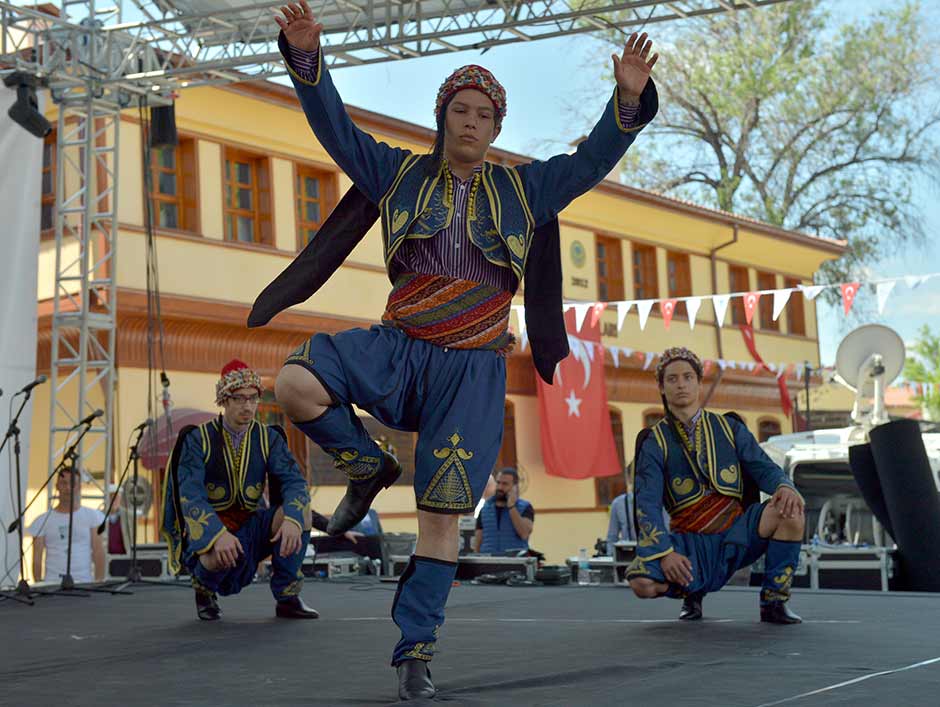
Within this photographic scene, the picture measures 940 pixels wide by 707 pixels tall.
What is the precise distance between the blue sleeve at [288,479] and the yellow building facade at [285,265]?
6532mm

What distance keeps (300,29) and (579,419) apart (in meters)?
18.2

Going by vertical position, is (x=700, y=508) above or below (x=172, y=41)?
below

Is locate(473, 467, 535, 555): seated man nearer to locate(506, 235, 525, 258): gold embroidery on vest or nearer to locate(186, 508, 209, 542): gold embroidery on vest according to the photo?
locate(186, 508, 209, 542): gold embroidery on vest

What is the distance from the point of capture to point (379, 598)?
7.82 meters

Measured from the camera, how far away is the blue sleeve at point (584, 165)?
4059mm

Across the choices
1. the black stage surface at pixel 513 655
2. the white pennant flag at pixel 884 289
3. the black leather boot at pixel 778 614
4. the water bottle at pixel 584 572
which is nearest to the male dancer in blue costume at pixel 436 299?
the black stage surface at pixel 513 655

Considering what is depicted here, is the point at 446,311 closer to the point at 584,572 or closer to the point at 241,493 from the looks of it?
the point at 241,493

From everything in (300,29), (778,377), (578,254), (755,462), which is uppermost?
(578,254)

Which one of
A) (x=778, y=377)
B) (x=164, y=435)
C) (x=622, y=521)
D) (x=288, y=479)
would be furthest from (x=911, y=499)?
(x=778, y=377)

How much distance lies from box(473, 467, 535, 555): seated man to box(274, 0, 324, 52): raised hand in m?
7.88

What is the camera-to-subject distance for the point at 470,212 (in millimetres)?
4012

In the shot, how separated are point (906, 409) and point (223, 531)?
56.5m

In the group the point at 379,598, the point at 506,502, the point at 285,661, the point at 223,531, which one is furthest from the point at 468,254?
the point at 506,502

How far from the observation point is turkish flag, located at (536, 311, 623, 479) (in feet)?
69.7
